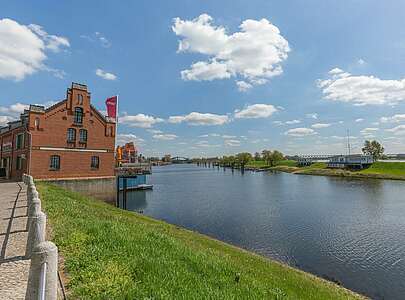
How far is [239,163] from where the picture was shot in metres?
193

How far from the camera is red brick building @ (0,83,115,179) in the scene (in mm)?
36844

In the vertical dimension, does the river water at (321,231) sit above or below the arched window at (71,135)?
below

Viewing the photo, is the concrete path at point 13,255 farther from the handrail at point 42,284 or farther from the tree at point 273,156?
the tree at point 273,156

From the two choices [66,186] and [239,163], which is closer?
[66,186]

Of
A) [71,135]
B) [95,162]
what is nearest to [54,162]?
[71,135]

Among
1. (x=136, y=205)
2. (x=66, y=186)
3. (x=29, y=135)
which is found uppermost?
(x=29, y=135)

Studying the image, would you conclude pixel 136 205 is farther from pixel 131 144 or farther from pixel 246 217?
pixel 131 144

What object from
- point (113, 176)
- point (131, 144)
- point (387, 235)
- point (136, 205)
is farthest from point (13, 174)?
point (131, 144)

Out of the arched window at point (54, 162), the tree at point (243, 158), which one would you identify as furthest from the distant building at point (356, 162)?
the arched window at point (54, 162)

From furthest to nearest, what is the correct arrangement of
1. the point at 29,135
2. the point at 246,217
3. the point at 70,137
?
the point at 70,137
the point at 29,135
the point at 246,217

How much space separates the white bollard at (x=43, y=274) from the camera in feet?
12.2

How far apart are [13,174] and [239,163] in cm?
16097

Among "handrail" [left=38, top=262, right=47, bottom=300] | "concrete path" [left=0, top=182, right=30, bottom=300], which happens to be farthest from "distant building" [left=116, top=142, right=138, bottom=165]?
"handrail" [left=38, top=262, right=47, bottom=300]

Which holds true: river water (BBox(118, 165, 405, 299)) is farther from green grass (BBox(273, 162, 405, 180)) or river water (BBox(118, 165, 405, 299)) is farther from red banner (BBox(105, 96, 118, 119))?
green grass (BBox(273, 162, 405, 180))
